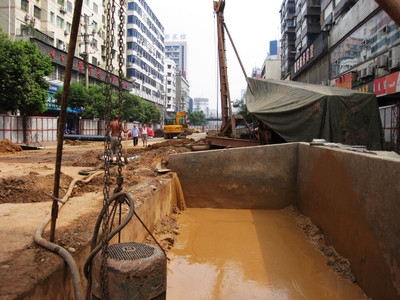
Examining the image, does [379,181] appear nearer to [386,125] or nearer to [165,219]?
[165,219]

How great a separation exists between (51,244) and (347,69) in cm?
2631

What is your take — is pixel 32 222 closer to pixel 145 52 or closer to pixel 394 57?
pixel 394 57

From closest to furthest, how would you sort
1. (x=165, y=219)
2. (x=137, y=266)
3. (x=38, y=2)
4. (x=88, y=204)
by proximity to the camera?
(x=137, y=266)
(x=88, y=204)
(x=165, y=219)
(x=38, y=2)

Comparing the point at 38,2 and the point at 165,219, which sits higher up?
the point at 38,2

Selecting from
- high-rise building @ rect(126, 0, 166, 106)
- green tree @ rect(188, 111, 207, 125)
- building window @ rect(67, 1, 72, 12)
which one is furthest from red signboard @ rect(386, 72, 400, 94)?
green tree @ rect(188, 111, 207, 125)

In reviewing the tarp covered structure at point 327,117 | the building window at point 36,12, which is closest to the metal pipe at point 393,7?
the tarp covered structure at point 327,117

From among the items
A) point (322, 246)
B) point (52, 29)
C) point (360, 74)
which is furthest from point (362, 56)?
point (52, 29)

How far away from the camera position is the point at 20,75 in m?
20.8

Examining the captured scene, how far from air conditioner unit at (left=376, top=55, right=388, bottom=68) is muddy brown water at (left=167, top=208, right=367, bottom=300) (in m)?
14.6

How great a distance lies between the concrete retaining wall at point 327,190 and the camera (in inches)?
137

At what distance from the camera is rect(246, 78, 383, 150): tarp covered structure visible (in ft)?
31.4

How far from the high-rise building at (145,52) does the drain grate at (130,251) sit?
207 ft

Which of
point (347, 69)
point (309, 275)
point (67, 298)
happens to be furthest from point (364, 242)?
point (347, 69)

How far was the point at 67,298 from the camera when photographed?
3035 mm
